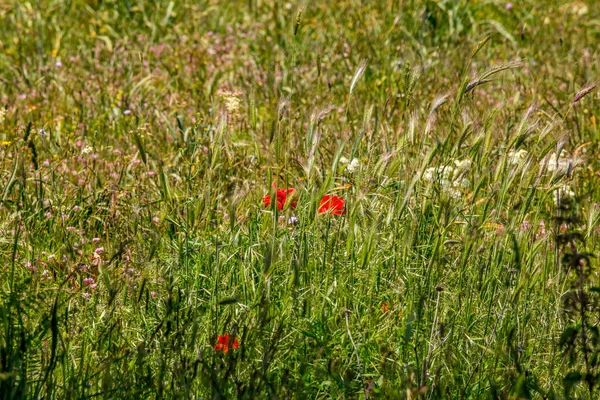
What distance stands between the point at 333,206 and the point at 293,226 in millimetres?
181

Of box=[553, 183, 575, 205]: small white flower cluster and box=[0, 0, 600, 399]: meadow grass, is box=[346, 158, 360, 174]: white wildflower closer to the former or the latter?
box=[0, 0, 600, 399]: meadow grass

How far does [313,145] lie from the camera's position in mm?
2697

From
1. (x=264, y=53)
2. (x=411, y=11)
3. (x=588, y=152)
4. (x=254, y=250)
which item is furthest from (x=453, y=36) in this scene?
(x=254, y=250)

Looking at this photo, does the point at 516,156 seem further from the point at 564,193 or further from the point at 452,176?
the point at 452,176

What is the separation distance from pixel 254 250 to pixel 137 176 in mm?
956

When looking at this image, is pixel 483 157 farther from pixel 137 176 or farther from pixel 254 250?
pixel 137 176

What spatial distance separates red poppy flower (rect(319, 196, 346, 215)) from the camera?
9.68 feet

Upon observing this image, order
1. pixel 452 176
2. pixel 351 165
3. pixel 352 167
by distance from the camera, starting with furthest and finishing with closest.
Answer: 1. pixel 352 167
2. pixel 351 165
3. pixel 452 176

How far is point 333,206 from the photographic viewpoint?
9.84 feet

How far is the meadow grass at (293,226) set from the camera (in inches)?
91.7

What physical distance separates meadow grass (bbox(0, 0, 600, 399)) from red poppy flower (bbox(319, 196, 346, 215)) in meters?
0.06

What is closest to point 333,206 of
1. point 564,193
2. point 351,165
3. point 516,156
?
point 351,165

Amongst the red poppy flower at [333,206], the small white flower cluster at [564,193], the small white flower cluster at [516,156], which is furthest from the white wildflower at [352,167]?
the small white flower cluster at [564,193]

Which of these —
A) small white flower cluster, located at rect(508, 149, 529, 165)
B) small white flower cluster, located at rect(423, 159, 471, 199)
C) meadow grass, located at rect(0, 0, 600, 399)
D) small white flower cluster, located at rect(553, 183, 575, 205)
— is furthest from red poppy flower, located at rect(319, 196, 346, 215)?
small white flower cluster, located at rect(553, 183, 575, 205)
